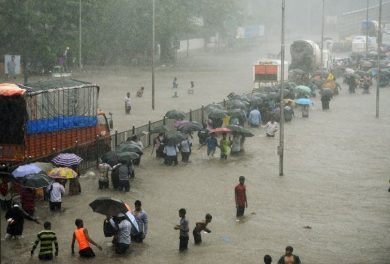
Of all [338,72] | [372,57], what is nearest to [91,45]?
[338,72]

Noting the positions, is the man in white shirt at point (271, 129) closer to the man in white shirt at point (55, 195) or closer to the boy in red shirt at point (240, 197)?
the boy in red shirt at point (240, 197)

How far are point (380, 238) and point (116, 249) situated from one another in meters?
6.74

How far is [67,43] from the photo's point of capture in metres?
60.2

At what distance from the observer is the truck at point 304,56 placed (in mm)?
61344

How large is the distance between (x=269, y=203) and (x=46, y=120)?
8.16m

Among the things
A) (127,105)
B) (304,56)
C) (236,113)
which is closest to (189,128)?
(236,113)

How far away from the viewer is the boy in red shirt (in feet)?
63.8

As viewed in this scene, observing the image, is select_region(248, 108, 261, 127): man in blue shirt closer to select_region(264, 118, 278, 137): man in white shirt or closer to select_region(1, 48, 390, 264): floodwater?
select_region(1, 48, 390, 264): floodwater

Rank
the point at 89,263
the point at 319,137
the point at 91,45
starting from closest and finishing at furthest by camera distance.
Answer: the point at 89,263, the point at 319,137, the point at 91,45

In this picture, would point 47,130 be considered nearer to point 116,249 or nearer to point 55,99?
point 55,99

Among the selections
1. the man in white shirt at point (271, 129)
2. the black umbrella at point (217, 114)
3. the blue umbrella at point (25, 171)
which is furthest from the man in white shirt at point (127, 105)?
the blue umbrella at point (25, 171)

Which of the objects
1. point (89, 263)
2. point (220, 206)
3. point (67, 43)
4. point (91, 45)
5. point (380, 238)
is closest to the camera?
point (89, 263)

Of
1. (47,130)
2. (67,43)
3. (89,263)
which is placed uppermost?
(67,43)

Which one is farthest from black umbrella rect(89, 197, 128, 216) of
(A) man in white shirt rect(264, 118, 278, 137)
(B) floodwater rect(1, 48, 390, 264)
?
(A) man in white shirt rect(264, 118, 278, 137)
